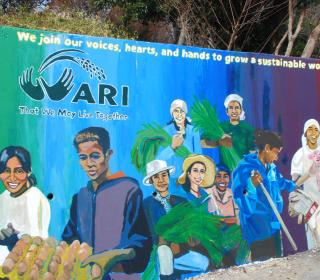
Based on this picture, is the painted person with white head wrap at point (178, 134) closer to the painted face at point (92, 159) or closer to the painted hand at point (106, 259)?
the painted face at point (92, 159)

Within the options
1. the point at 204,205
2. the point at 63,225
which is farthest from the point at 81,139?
the point at 204,205

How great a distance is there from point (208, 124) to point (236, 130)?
1.19 feet

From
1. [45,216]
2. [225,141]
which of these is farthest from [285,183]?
[45,216]

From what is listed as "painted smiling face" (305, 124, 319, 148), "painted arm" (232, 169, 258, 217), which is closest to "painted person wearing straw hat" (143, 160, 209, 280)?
"painted arm" (232, 169, 258, 217)

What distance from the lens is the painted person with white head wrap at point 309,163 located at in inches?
223

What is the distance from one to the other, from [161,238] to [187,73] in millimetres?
1655

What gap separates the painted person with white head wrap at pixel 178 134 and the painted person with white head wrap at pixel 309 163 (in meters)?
1.34

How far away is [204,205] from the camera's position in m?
5.09

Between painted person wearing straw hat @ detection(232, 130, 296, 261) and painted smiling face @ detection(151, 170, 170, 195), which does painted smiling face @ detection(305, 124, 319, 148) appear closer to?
painted person wearing straw hat @ detection(232, 130, 296, 261)

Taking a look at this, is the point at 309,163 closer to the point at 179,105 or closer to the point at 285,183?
the point at 285,183

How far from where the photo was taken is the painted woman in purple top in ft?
14.9

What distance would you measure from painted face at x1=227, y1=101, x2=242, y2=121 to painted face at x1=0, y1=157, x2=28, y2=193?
86.6 inches

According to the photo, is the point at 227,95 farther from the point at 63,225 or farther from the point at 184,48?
the point at 63,225

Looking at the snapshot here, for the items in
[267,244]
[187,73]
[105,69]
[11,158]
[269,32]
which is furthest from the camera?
[269,32]
